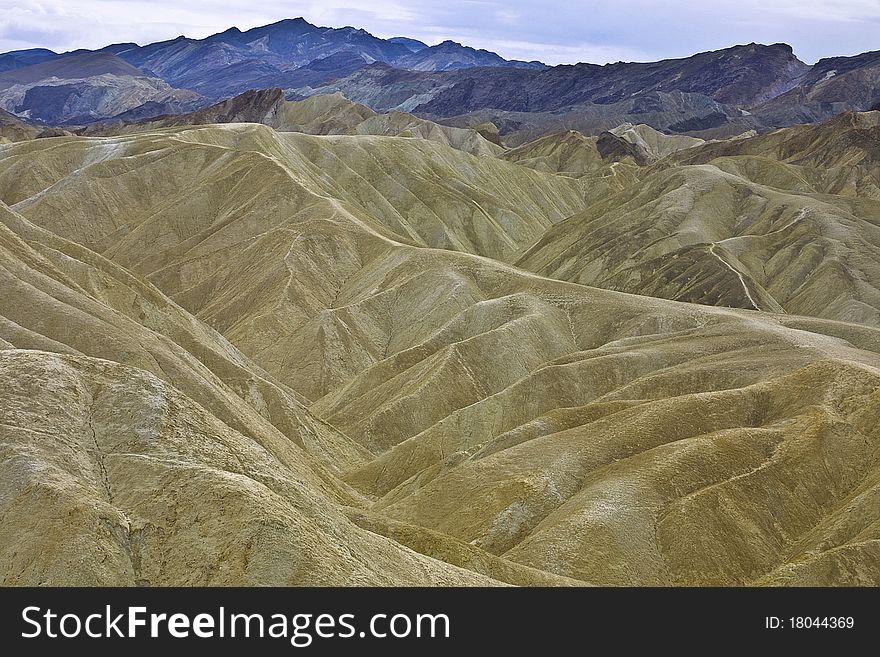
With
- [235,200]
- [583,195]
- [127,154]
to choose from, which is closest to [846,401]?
[235,200]

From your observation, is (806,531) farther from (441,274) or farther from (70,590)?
(441,274)

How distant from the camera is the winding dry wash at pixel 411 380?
2380cm

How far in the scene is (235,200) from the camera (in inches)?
4090

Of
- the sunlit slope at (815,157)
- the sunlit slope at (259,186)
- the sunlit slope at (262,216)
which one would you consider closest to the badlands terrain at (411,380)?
the sunlit slope at (262,216)

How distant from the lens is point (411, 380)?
6359cm

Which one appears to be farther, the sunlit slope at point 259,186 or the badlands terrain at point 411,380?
the sunlit slope at point 259,186

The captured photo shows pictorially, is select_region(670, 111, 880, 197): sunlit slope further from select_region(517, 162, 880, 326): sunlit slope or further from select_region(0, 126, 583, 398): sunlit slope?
select_region(0, 126, 583, 398): sunlit slope

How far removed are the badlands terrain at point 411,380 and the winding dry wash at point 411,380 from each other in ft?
0.53

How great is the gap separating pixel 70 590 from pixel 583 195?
164869mm

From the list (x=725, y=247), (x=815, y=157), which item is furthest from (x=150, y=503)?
(x=815, y=157)

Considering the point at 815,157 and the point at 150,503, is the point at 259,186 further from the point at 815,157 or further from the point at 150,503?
the point at 815,157

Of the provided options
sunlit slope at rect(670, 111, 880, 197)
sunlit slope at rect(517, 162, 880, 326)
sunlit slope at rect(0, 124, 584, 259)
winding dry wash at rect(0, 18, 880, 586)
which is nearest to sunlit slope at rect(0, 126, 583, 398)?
sunlit slope at rect(0, 124, 584, 259)

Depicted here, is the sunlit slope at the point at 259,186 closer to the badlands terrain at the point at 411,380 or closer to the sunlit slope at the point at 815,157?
the badlands terrain at the point at 411,380

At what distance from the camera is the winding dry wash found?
78.1 ft
